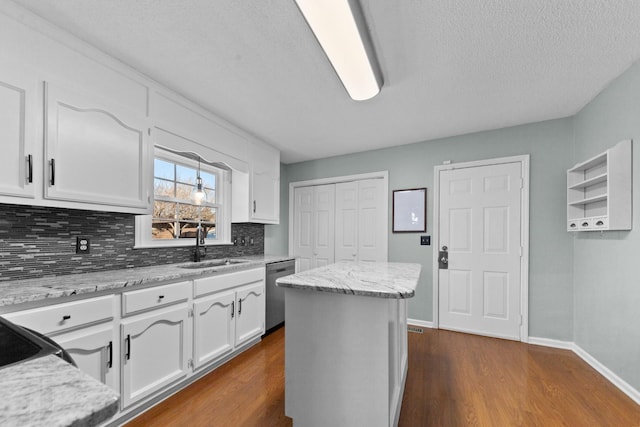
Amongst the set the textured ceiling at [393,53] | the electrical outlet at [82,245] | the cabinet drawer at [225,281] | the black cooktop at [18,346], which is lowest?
the cabinet drawer at [225,281]

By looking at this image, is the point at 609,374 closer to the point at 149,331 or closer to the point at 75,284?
the point at 149,331

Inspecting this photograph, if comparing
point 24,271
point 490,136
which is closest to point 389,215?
point 490,136

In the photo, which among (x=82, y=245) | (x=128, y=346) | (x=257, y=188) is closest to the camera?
(x=128, y=346)

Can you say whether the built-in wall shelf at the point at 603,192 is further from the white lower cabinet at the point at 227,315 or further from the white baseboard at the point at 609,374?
the white lower cabinet at the point at 227,315

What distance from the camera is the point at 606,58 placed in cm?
194

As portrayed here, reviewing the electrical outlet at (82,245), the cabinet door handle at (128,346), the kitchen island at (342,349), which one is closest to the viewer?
the kitchen island at (342,349)

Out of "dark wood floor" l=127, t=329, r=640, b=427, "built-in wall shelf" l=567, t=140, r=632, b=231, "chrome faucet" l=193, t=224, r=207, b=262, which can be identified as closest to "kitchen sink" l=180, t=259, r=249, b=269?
"chrome faucet" l=193, t=224, r=207, b=262

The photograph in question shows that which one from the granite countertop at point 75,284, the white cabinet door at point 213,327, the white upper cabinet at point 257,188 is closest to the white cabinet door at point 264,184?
the white upper cabinet at point 257,188

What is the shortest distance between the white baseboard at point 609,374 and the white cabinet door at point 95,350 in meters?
3.45

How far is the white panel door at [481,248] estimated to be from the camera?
3.12 metres

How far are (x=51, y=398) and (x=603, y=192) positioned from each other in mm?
3437

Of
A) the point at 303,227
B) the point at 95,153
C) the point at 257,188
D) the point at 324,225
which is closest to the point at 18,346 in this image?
the point at 95,153

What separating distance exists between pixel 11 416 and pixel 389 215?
3.72m

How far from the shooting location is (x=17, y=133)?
1515 millimetres
